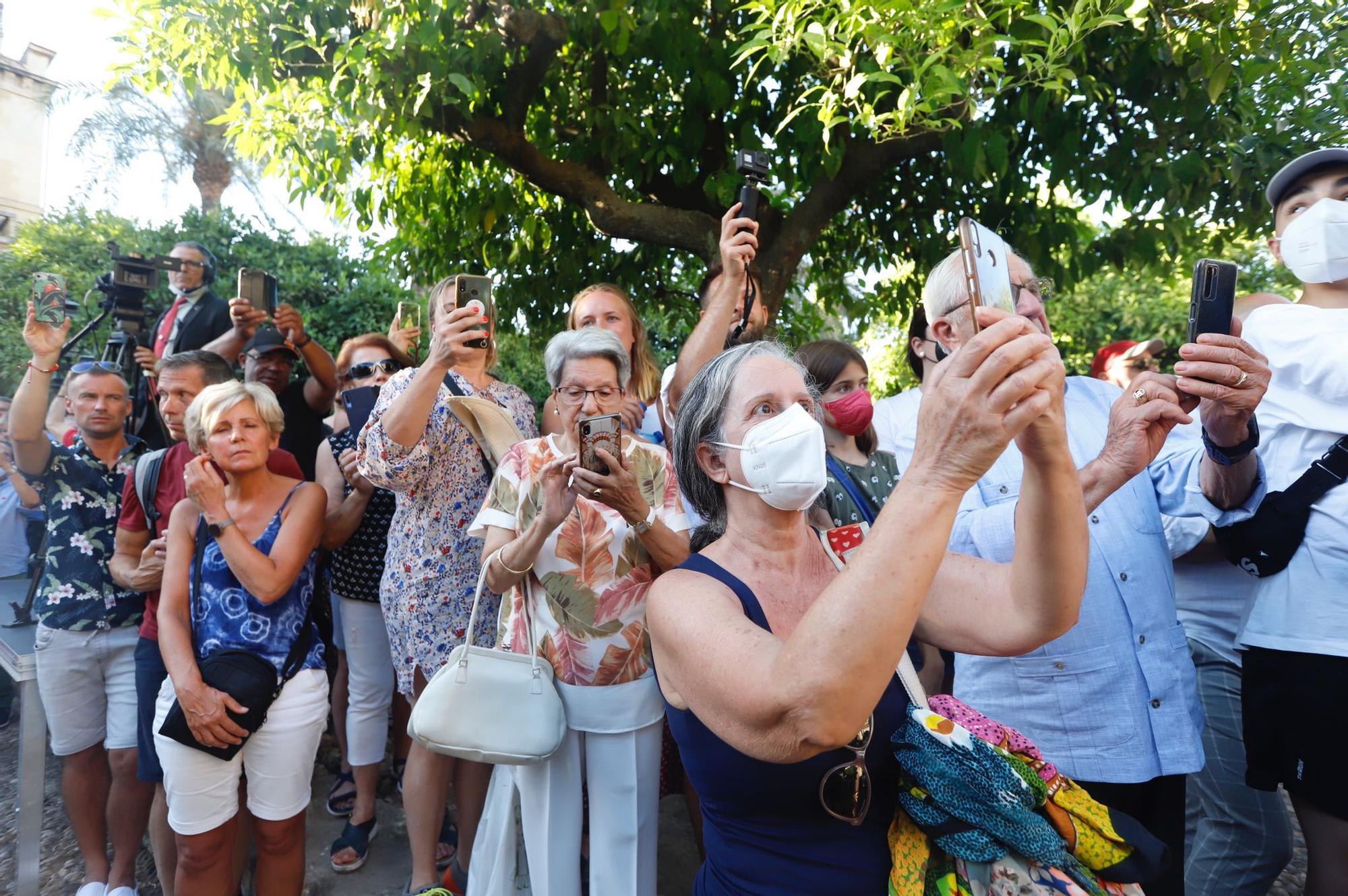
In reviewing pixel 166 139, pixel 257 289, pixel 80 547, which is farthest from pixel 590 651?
pixel 166 139

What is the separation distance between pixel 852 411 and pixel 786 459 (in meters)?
1.51

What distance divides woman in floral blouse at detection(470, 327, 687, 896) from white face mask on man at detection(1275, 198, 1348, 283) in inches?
72.1

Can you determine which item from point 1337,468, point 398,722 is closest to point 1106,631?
point 1337,468

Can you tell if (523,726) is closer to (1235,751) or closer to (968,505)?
(968,505)

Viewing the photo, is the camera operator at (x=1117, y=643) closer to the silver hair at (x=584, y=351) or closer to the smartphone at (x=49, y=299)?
the silver hair at (x=584, y=351)

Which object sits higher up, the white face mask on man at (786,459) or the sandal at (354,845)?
the white face mask on man at (786,459)

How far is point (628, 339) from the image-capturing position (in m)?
3.58

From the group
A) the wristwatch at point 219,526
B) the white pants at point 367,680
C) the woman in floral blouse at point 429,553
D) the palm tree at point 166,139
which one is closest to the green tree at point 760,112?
the woman in floral blouse at point 429,553

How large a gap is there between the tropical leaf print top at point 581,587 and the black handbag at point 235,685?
33.1 inches

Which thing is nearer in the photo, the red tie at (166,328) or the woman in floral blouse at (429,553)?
the woman in floral blouse at (429,553)

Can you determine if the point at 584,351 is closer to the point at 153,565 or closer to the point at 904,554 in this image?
the point at 153,565

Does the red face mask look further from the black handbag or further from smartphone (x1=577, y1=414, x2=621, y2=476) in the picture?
the black handbag

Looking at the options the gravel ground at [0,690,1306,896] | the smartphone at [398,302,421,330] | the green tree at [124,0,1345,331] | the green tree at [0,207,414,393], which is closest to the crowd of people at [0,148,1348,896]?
the gravel ground at [0,690,1306,896]

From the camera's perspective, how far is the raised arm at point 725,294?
9.41 feet
